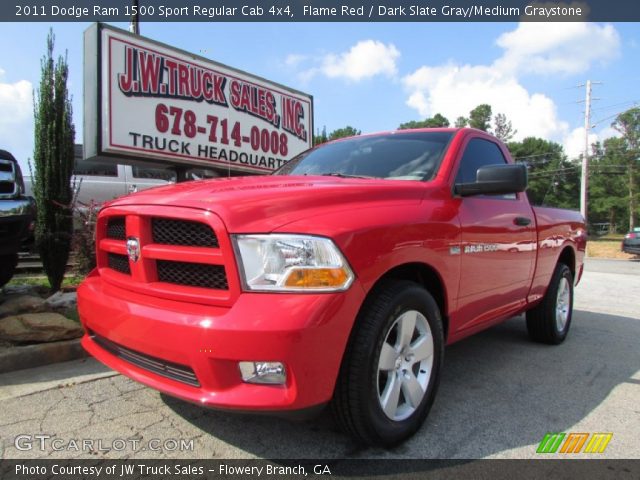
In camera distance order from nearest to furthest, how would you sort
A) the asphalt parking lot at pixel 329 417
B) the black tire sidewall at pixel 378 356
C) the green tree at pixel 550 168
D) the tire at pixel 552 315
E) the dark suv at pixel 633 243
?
the black tire sidewall at pixel 378 356, the asphalt parking lot at pixel 329 417, the tire at pixel 552 315, the dark suv at pixel 633 243, the green tree at pixel 550 168

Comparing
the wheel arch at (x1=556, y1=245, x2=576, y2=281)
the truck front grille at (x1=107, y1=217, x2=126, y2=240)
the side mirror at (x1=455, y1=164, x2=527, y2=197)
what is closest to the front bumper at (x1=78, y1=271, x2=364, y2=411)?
the truck front grille at (x1=107, y1=217, x2=126, y2=240)

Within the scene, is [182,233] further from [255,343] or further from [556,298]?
[556,298]

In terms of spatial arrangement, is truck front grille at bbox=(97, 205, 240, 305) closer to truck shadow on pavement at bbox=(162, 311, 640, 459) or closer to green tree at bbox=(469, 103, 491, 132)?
truck shadow on pavement at bbox=(162, 311, 640, 459)

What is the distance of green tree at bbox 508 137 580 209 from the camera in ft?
179

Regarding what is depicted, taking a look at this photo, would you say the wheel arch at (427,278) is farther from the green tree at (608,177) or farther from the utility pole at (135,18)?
the green tree at (608,177)

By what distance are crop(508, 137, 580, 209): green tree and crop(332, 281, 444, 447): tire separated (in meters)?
55.9

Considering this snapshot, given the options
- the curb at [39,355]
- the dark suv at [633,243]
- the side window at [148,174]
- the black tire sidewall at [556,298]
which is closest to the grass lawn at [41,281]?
the curb at [39,355]

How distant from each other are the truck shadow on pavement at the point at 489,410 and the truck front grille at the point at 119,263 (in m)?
0.89

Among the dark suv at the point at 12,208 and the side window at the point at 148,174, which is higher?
the side window at the point at 148,174

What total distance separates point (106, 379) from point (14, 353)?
2.42 feet

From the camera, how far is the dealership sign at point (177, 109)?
5242 millimetres

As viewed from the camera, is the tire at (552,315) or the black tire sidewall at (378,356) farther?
the tire at (552,315)

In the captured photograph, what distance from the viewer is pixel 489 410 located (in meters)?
2.94

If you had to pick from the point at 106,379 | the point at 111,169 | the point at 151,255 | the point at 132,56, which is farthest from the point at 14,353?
the point at 111,169
